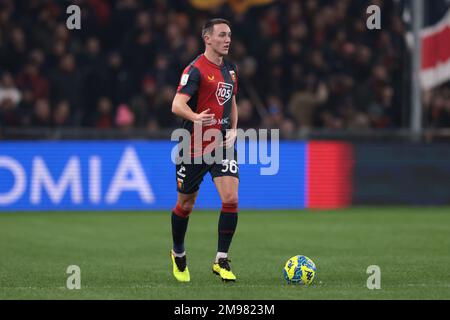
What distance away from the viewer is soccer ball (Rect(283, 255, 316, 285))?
29.4 feet

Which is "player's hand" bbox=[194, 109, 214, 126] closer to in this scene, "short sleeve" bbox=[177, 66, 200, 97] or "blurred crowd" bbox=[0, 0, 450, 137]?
"short sleeve" bbox=[177, 66, 200, 97]

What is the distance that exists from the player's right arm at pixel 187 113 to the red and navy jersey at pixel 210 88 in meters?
0.14

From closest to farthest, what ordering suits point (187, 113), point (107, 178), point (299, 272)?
1. point (299, 272)
2. point (187, 113)
3. point (107, 178)

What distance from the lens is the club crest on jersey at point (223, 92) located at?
9.49 meters

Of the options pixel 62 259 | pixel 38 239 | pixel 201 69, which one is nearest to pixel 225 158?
pixel 201 69

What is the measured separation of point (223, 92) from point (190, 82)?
376 millimetres

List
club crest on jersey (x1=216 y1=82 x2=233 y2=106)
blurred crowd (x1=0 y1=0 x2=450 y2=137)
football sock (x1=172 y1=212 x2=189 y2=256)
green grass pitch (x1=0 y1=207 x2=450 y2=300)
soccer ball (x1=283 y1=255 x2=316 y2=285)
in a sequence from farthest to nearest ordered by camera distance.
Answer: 1. blurred crowd (x1=0 y1=0 x2=450 y2=137)
2. football sock (x1=172 y1=212 x2=189 y2=256)
3. club crest on jersey (x1=216 y1=82 x2=233 y2=106)
4. soccer ball (x1=283 y1=255 x2=316 y2=285)
5. green grass pitch (x1=0 y1=207 x2=450 y2=300)

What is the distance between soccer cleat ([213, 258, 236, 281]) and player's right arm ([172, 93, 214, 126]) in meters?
1.28

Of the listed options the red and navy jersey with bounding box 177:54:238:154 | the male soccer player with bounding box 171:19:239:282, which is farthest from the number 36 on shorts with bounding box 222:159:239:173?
the red and navy jersey with bounding box 177:54:238:154

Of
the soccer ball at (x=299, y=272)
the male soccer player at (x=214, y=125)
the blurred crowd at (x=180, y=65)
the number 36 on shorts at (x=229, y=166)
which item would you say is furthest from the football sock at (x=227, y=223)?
the blurred crowd at (x=180, y=65)

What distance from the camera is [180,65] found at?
19344mm

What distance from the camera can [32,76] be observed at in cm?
1841
